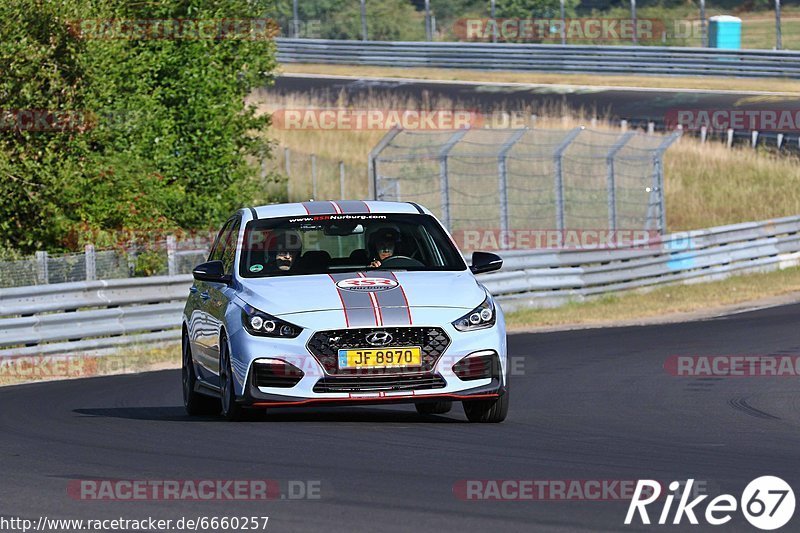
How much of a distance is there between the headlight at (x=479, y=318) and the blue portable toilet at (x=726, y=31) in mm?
44205

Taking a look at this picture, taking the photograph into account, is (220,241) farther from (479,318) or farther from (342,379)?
(479,318)

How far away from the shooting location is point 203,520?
Answer: 6551mm

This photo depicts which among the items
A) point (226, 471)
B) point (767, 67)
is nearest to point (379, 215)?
point (226, 471)

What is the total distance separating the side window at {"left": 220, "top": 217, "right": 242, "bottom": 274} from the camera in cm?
1110

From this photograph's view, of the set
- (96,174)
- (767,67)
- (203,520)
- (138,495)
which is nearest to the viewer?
(203,520)

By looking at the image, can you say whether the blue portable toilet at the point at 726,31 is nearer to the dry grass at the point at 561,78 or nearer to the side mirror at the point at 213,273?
the dry grass at the point at 561,78

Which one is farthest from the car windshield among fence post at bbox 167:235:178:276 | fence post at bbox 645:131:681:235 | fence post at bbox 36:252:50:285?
fence post at bbox 645:131:681:235

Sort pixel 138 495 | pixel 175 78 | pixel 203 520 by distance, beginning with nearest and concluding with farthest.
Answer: pixel 203 520 < pixel 138 495 < pixel 175 78

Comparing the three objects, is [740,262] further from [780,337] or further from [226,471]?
[226,471]

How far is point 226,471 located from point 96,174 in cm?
1594

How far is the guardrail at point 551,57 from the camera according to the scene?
46.2 metres

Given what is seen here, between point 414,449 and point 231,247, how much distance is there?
323 cm

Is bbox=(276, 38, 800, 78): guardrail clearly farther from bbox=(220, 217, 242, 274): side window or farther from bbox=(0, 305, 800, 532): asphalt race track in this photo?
bbox=(220, 217, 242, 274): side window

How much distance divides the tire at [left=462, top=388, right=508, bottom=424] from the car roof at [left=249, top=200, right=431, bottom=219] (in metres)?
1.64
